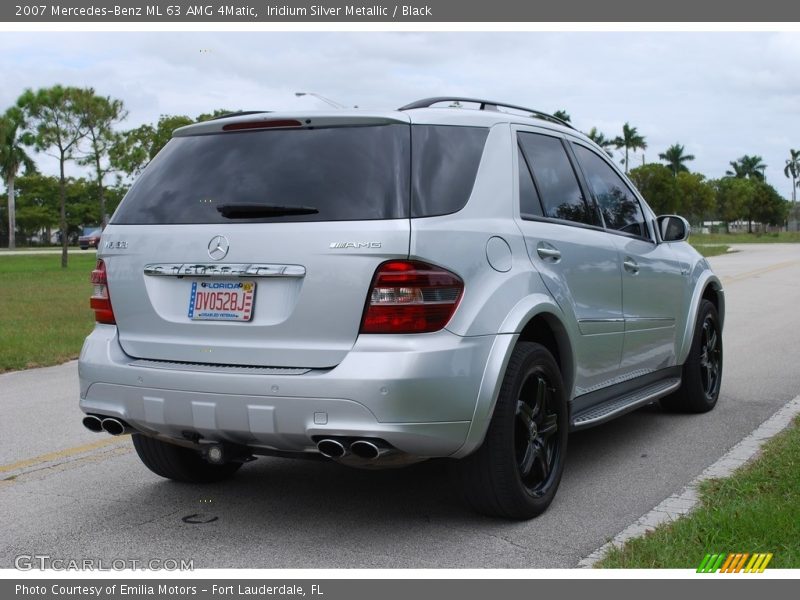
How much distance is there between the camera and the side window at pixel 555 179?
5266 mm

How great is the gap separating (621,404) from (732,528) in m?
1.62

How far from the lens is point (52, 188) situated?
81438 millimetres

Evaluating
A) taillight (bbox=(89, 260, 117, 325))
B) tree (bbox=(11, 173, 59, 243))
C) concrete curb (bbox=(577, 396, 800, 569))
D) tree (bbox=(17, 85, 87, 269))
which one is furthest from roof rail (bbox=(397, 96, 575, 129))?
tree (bbox=(11, 173, 59, 243))

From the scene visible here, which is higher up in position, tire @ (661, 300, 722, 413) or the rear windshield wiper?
the rear windshield wiper

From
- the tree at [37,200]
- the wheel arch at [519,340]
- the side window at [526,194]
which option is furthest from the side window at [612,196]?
the tree at [37,200]

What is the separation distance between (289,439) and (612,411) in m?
2.15

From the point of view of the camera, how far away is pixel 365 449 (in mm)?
4164

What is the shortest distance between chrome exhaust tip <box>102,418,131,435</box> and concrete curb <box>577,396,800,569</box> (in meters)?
2.08

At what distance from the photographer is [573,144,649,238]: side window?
6023mm

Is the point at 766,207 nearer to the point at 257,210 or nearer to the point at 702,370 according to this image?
the point at 702,370

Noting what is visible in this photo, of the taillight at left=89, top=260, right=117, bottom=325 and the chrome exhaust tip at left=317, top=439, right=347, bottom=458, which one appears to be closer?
the chrome exhaust tip at left=317, top=439, right=347, bottom=458

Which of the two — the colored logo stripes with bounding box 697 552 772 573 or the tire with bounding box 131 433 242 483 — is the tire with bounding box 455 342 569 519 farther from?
the tire with bounding box 131 433 242 483

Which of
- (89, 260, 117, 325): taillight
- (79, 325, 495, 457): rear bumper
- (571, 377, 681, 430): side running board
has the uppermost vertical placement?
(89, 260, 117, 325): taillight

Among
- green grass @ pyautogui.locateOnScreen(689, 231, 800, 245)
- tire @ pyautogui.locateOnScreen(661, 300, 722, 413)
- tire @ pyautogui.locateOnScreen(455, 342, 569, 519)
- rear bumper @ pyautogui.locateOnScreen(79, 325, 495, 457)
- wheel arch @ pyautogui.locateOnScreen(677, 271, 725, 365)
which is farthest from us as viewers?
green grass @ pyautogui.locateOnScreen(689, 231, 800, 245)
